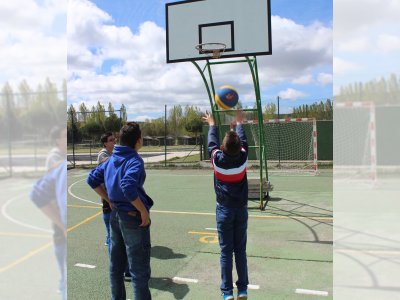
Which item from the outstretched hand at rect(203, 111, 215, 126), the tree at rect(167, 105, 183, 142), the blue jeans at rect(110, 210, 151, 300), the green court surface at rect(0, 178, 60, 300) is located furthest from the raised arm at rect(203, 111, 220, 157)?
the tree at rect(167, 105, 183, 142)

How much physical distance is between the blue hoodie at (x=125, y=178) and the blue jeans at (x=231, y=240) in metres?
0.86

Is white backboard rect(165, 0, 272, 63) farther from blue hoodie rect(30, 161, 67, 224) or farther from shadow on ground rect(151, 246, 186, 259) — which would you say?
blue hoodie rect(30, 161, 67, 224)

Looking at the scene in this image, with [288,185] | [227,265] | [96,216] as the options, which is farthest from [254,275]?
[288,185]

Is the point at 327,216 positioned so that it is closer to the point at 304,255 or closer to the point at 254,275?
the point at 304,255

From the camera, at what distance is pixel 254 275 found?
4.51 meters

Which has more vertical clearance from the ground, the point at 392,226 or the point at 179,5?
the point at 179,5

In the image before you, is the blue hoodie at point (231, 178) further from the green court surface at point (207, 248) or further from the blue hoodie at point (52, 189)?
the blue hoodie at point (52, 189)

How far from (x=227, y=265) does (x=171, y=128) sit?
26.3 m

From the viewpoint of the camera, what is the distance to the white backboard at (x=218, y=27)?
7035 millimetres

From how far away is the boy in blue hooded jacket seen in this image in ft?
10.3

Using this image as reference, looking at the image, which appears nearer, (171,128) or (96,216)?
(96,216)

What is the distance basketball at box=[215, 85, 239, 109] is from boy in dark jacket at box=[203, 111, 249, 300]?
123 inches

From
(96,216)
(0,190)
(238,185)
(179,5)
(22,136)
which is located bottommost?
(96,216)

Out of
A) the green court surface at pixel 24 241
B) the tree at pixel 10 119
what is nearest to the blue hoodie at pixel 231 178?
the green court surface at pixel 24 241
